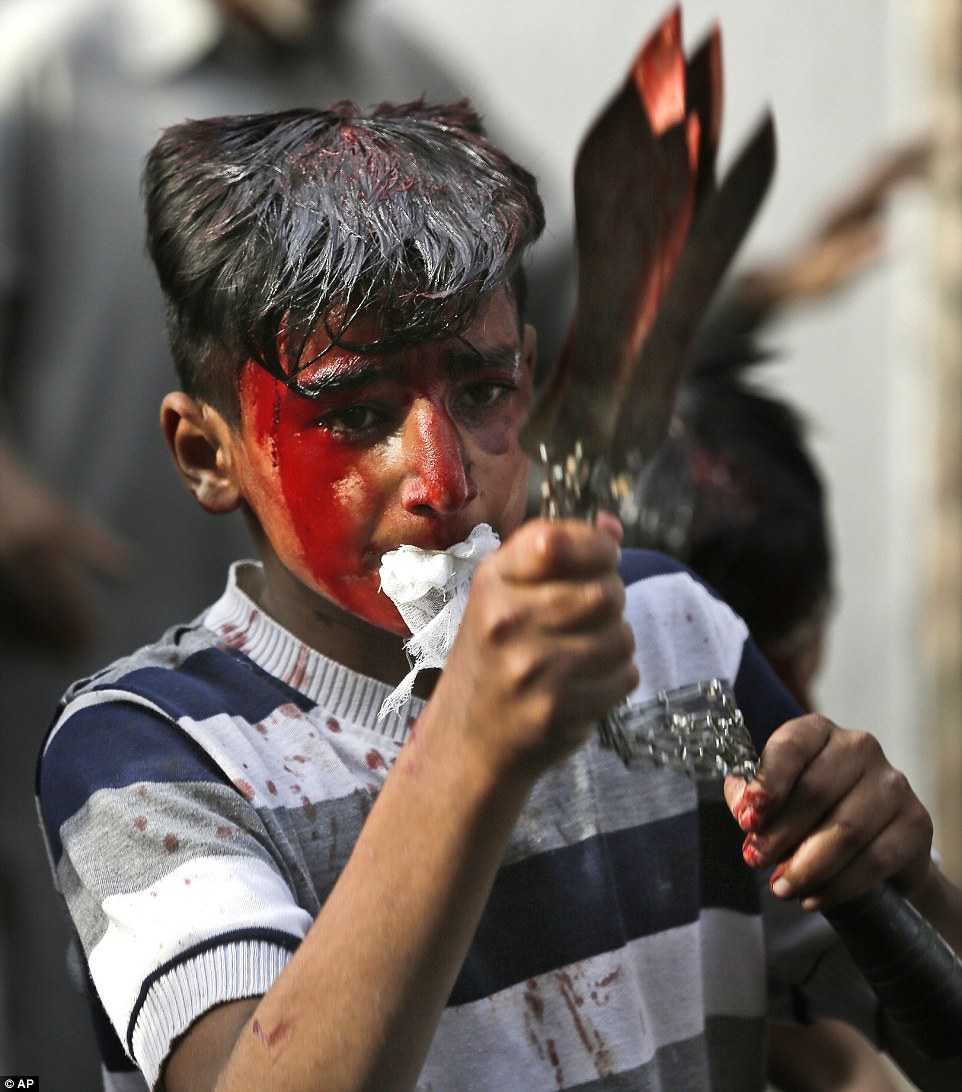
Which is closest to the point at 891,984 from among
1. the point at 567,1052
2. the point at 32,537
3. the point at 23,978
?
the point at 567,1052

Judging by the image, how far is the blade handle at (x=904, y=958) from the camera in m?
1.08

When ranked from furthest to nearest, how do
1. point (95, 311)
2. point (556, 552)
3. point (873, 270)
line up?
1. point (873, 270)
2. point (95, 311)
3. point (556, 552)

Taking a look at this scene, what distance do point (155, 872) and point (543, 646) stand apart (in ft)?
1.11

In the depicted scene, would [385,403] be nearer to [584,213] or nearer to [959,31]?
[584,213]

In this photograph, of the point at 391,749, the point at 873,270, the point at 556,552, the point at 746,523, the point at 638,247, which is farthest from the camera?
the point at 873,270

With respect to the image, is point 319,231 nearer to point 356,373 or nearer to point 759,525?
point 356,373

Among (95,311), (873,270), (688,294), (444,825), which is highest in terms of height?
(873,270)

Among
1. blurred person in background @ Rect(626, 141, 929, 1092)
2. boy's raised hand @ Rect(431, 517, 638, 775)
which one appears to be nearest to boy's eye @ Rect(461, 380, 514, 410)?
boy's raised hand @ Rect(431, 517, 638, 775)

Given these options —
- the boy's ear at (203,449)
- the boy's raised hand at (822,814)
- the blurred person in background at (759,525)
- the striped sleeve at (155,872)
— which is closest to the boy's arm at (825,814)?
the boy's raised hand at (822,814)

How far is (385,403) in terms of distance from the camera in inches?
42.9

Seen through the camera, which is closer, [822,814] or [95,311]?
[822,814]

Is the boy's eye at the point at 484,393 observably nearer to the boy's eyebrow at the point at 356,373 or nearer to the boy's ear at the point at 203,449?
the boy's eyebrow at the point at 356,373

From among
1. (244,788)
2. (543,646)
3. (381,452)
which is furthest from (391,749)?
(543,646)

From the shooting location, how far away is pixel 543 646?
2.82 feet
